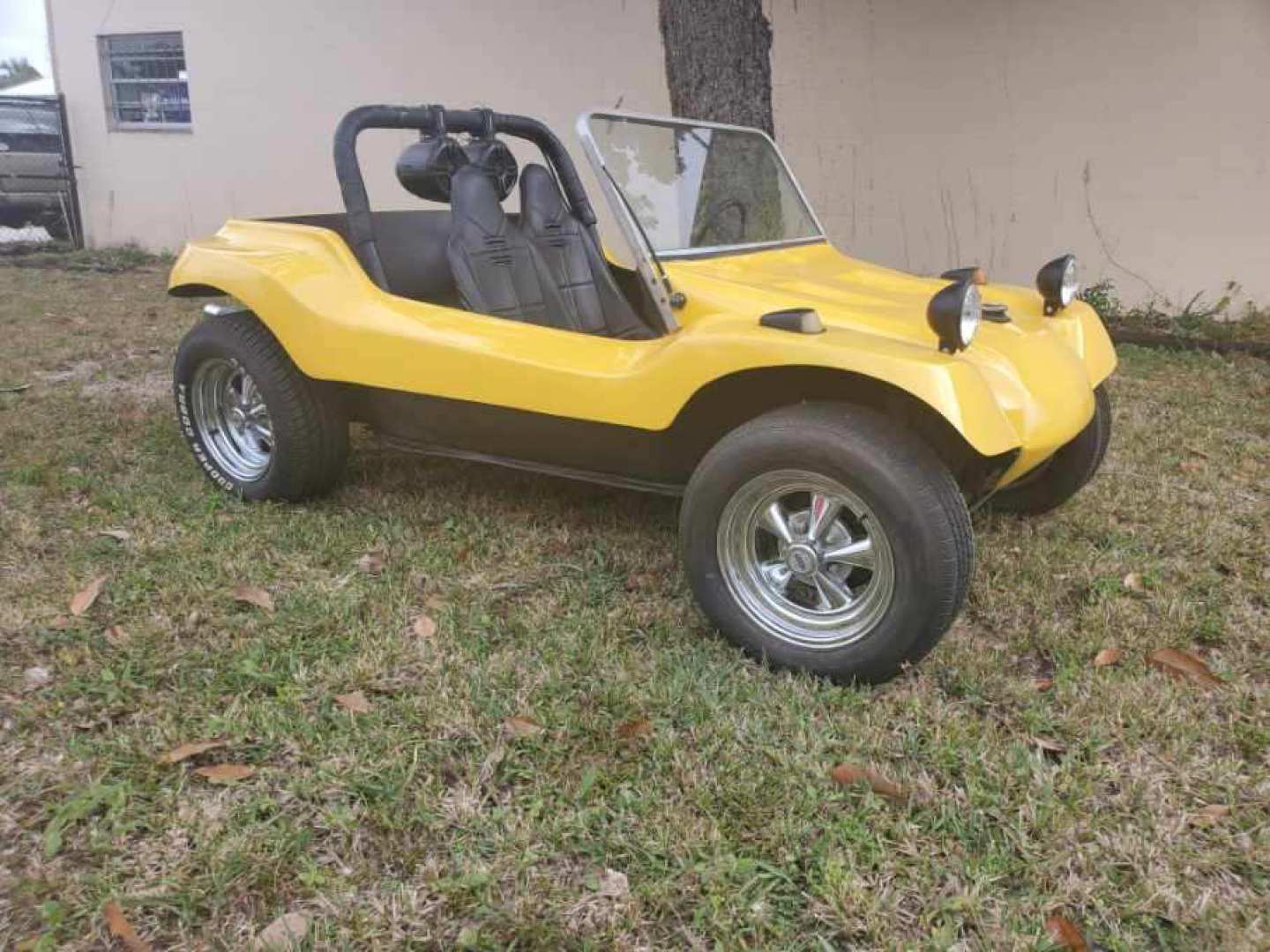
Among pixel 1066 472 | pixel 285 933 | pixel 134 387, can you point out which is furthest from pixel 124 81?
pixel 285 933

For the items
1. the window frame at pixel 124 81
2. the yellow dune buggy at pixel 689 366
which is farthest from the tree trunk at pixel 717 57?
the window frame at pixel 124 81

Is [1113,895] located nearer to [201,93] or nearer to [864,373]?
[864,373]

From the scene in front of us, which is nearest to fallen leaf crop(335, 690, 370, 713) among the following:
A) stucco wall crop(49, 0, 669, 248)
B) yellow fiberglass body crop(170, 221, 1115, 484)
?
yellow fiberglass body crop(170, 221, 1115, 484)

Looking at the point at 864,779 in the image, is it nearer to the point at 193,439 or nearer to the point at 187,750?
the point at 187,750

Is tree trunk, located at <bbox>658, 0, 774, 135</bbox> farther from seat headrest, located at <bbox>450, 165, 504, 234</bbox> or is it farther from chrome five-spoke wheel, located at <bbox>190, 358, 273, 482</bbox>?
chrome five-spoke wheel, located at <bbox>190, 358, 273, 482</bbox>

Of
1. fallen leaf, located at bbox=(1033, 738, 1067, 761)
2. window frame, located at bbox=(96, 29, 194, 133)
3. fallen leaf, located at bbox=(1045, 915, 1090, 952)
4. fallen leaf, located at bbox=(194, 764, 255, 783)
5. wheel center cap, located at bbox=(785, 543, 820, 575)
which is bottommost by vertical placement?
fallen leaf, located at bbox=(1045, 915, 1090, 952)

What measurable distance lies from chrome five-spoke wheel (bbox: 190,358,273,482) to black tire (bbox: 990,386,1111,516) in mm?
2504

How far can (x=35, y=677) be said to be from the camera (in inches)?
94.7

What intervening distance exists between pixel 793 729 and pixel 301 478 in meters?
1.92

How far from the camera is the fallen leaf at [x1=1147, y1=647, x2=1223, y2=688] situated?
2396 mm

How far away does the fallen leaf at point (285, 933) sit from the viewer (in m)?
1.64

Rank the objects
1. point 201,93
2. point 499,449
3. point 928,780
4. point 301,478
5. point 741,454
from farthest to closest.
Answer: point 201,93, point 301,478, point 499,449, point 741,454, point 928,780

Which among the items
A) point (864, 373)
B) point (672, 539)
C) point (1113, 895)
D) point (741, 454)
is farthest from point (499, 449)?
point (1113, 895)

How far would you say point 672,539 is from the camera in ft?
10.6
